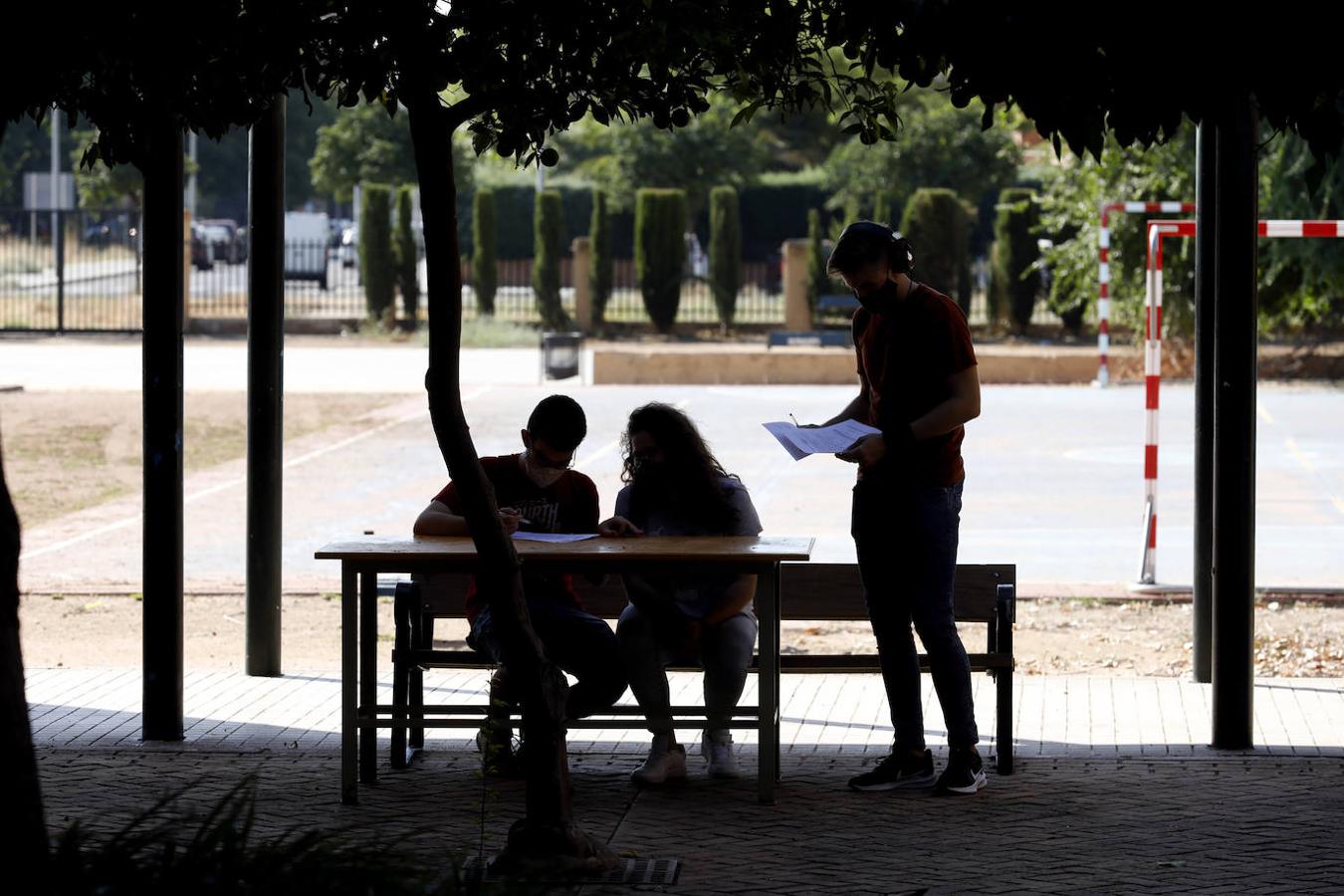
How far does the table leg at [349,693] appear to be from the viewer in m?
6.14

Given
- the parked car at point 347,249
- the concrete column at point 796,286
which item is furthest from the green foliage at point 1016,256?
the parked car at point 347,249

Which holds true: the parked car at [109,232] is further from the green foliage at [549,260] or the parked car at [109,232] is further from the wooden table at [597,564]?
the wooden table at [597,564]

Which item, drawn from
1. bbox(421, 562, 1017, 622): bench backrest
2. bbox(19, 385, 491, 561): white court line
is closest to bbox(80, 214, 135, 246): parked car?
bbox(19, 385, 491, 561): white court line

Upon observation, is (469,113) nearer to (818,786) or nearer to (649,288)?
(818,786)

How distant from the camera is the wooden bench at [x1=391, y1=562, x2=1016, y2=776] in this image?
21.7 feet

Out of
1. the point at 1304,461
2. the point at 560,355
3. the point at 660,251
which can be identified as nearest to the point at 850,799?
the point at 1304,461

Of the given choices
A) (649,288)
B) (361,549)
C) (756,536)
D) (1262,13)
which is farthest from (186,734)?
(649,288)

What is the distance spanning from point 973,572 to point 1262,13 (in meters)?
2.98

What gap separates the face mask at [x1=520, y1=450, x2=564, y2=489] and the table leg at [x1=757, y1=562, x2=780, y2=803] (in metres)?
0.83

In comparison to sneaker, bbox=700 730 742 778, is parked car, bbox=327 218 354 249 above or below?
above

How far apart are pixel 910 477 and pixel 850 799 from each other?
1.00 m

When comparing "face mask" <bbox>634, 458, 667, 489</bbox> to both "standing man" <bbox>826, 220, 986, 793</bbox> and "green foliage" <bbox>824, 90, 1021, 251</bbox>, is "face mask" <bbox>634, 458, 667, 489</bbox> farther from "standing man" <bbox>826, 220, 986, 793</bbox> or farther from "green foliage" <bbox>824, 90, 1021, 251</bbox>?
"green foliage" <bbox>824, 90, 1021, 251</bbox>

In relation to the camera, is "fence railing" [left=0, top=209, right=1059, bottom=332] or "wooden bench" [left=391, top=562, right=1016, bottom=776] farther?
"fence railing" [left=0, top=209, right=1059, bottom=332]

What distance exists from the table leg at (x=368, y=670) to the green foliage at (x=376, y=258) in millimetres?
33130
